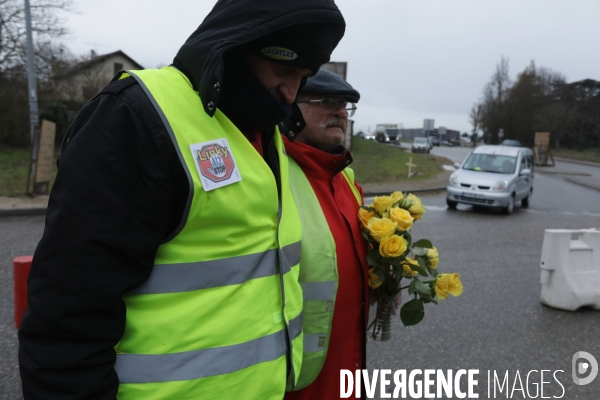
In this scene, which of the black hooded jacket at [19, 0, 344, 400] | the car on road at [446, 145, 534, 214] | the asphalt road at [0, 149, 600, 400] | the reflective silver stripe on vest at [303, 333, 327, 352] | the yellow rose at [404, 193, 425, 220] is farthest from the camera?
the car on road at [446, 145, 534, 214]

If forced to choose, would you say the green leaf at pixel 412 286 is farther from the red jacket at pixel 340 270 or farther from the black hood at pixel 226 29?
the black hood at pixel 226 29

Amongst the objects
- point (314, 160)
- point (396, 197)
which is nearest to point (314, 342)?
point (314, 160)

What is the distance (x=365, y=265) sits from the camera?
227 cm

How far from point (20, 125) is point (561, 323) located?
2171 centimetres

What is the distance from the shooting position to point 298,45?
1410mm

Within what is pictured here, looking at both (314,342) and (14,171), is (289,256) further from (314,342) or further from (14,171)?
(14,171)

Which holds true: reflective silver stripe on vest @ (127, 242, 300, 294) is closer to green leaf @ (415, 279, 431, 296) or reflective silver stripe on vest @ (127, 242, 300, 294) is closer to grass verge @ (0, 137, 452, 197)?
green leaf @ (415, 279, 431, 296)

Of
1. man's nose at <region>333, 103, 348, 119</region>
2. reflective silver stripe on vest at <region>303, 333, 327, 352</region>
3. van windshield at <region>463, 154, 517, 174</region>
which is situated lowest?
van windshield at <region>463, 154, 517, 174</region>

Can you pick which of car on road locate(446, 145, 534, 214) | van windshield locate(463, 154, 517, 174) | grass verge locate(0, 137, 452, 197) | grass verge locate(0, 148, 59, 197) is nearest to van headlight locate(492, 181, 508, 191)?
car on road locate(446, 145, 534, 214)

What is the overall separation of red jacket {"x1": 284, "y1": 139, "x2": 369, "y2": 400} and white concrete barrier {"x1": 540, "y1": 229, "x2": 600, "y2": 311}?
3.90m

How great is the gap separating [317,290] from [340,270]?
0.66 ft

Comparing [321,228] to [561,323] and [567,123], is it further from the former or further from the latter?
[567,123]

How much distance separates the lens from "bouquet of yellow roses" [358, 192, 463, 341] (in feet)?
7.29

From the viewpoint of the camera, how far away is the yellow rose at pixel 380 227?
2195 mm
